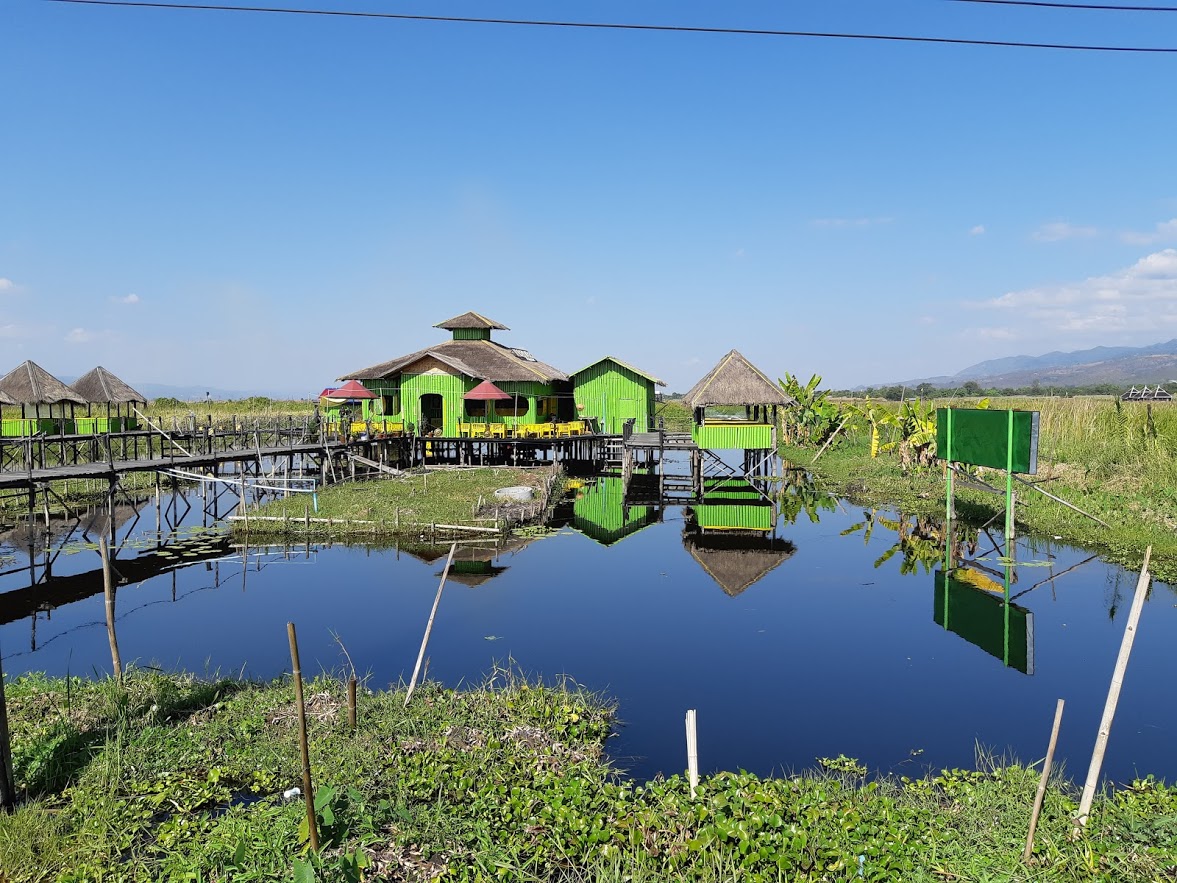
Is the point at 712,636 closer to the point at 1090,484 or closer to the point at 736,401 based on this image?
the point at 736,401

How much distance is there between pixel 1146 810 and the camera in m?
6.95

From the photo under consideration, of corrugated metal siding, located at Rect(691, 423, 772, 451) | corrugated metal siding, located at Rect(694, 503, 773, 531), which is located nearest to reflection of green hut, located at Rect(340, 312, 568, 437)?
corrugated metal siding, located at Rect(691, 423, 772, 451)

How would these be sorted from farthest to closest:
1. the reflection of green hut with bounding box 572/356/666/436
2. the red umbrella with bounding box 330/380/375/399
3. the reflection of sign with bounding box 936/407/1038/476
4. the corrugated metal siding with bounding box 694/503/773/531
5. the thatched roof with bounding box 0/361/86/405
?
the reflection of green hut with bounding box 572/356/666/436 → the red umbrella with bounding box 330/380/375/399 → the thatched roof with bounding box 0/361/86/405 → the corrugated metal siding with bounding box 694/503/773/531 → the reflection of sign with bounding box 936/407/1038/476

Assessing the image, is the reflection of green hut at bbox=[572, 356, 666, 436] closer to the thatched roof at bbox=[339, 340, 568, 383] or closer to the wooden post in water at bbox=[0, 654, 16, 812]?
the thatched roof at bbox=[339, 340, 568, 383]

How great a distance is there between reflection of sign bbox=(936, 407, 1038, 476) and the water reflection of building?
17.2 feet

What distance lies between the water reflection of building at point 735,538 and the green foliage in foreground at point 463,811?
905 centimetres

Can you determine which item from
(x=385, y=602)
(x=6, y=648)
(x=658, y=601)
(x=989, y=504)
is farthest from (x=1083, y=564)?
(x=6, y=648)

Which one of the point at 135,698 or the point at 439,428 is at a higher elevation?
the point at 439,428

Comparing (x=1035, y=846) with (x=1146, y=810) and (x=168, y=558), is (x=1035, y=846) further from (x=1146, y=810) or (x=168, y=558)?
(x=168, y=558)

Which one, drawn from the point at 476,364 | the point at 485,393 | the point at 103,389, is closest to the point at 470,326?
the point at 476,364

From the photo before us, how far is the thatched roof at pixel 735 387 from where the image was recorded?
93.0 feet

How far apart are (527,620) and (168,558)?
10.8 m

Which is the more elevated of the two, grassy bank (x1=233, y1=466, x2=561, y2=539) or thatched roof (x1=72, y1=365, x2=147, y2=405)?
thatched roof (x1=72, y1=365, x2=147, y2=405)

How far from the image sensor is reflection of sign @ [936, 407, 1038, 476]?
658 inches
